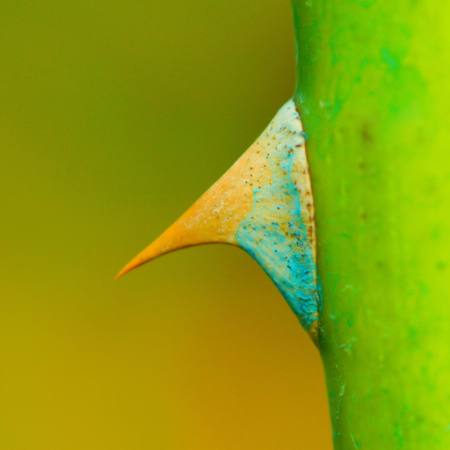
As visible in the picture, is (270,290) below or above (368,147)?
below

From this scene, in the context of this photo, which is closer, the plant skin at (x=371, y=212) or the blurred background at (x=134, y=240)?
the plant skin at (x=371, y=212)

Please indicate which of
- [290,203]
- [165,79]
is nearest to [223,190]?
[290,203]

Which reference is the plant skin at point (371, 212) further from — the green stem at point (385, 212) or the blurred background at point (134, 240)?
the blurred background at point (134, 240)

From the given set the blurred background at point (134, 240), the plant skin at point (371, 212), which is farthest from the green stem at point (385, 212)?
the blurred background at point (134, 240)

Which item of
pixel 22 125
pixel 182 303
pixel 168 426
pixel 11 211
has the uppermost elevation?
pixel 22 125

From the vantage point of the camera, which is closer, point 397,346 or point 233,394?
point 397,346

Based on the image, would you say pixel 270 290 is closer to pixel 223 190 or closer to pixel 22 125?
pixel 22 125
